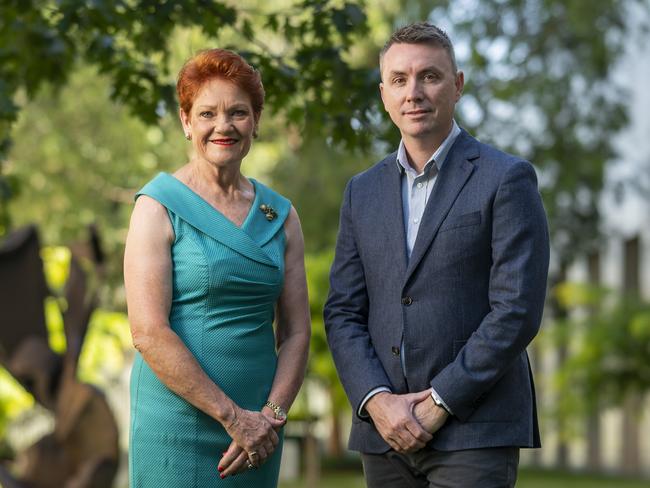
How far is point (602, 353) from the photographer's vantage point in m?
11.9

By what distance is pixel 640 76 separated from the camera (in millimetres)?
14211

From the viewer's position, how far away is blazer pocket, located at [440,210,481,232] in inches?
124

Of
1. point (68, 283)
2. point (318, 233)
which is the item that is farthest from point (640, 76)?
point (68, 283)

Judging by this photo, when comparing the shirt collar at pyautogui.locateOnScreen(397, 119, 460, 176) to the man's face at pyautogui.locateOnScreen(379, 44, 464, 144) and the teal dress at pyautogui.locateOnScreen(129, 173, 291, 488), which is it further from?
the teal dress at pyautogui.locateOnScreen(129, 173, 291, 488)

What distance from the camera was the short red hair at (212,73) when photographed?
325 centimetres

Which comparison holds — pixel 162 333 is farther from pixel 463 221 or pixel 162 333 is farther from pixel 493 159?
pixel 493 159

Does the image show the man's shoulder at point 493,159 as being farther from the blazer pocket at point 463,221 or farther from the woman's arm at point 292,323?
the woman's arm at point 292,323

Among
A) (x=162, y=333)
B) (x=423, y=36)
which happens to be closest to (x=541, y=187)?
(x=423, y=36)

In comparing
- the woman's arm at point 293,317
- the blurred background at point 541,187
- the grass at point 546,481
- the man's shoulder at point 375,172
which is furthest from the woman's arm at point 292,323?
the grass at point 546,481

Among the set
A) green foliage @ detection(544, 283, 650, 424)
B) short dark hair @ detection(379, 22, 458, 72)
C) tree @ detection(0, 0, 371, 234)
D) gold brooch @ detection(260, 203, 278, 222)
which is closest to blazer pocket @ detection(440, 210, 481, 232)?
short dark hair @ detection(379, 22, 458, 72)

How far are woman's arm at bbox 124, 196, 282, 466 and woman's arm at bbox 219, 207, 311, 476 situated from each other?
0.57 ft

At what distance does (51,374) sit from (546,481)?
712cm

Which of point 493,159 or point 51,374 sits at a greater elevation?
point 493,159

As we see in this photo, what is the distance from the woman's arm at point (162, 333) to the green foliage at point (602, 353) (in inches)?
344
